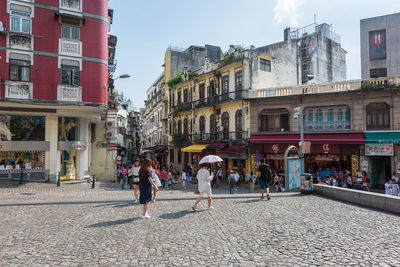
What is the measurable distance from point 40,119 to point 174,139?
1703 centimetres

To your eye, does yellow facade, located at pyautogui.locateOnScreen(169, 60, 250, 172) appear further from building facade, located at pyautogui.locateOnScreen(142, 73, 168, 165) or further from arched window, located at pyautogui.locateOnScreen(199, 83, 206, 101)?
building facade, located at pyautogui.locateOnScreen(142, 73, 168, 165)

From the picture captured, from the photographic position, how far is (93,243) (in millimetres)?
5902

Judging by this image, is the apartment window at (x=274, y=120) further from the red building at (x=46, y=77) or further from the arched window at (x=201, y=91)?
the red building at (x=46, y=77)

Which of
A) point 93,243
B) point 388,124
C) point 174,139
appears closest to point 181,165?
point 174,139

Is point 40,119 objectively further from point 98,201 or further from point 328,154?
point 328,154

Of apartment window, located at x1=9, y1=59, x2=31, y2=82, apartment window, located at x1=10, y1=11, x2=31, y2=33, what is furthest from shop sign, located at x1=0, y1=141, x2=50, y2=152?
apartment window, located at x1=10, y1=11, x2=31, y2=33

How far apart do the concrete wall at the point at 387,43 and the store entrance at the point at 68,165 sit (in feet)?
79.8

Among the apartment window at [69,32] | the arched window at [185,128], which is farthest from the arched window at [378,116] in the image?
the apartment window at [69,32]

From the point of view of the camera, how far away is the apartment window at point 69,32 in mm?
17984

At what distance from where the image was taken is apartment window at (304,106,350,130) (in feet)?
68.7

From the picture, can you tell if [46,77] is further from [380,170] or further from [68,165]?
[380,170]

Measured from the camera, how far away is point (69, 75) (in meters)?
18.0

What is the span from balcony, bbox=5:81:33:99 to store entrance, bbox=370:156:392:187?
2254 centimetres

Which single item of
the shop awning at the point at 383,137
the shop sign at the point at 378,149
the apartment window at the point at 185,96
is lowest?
the shop sign at the point at 378,149
